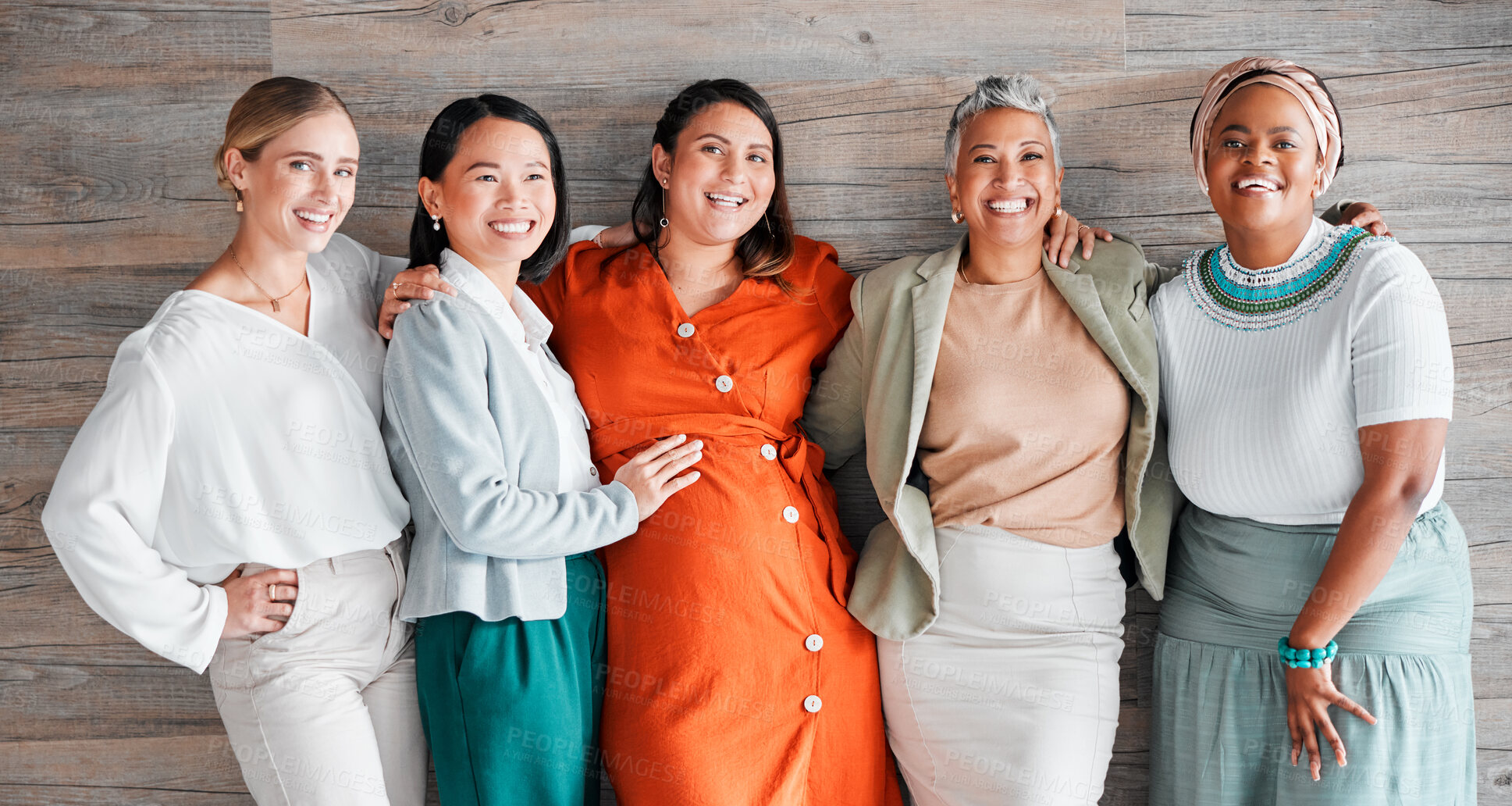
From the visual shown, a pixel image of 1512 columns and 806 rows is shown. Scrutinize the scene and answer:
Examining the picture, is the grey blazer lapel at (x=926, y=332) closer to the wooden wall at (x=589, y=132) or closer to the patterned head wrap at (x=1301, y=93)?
the wooden wall at (x=589, y=132)

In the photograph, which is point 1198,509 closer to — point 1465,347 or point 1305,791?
point 1305,791

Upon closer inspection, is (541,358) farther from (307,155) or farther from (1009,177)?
(1009,177)

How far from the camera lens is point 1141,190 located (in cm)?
224

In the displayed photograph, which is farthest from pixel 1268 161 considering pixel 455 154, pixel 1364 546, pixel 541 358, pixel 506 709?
pixel 506 709

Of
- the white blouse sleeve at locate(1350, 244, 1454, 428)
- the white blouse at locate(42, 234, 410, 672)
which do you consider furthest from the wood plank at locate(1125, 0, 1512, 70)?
the white blouse at locate(42, 234, 410, 672)

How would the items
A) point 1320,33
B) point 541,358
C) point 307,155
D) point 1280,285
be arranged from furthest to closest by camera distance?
point 1320,33 < point 541,358 < point 1280,285 < point 307,155

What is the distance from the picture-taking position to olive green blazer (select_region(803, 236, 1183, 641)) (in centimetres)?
190

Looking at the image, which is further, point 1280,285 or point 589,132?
point 589,132

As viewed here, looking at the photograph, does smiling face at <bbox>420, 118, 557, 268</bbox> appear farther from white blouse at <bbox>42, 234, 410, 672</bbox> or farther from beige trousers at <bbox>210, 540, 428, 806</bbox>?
beige trousers at <bbox>210, 540, 428, 806</bbox>

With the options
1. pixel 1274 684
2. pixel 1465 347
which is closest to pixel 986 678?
pixel 1274 684

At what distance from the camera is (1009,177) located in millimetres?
1883

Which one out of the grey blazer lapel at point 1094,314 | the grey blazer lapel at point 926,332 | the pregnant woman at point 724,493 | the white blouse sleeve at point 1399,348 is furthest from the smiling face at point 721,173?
the white blouse sleeve at point 1399,348

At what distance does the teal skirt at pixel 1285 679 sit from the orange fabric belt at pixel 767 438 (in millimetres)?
771

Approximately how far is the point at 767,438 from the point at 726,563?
300 millimetres
